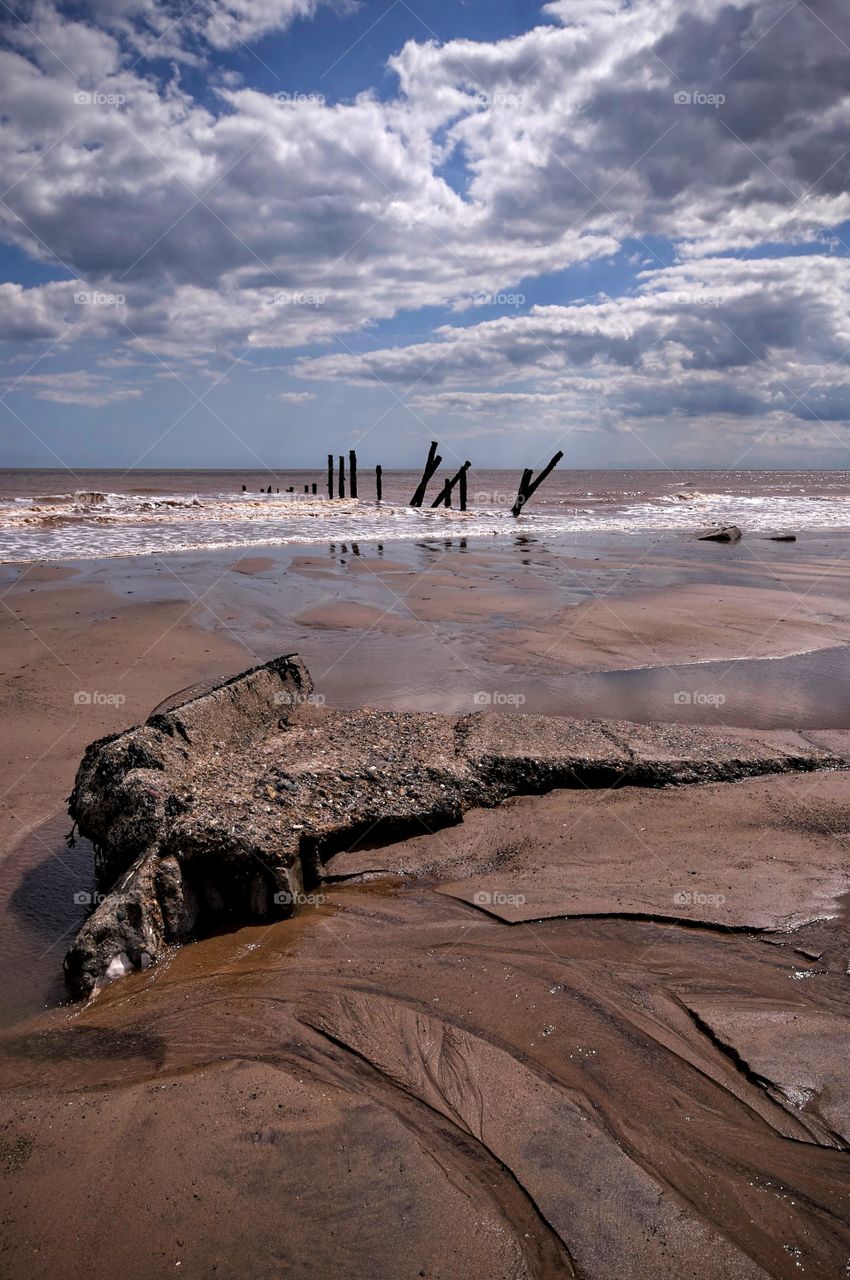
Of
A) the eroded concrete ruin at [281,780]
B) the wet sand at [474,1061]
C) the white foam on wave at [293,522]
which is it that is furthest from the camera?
the white foam on wave at [293,522]

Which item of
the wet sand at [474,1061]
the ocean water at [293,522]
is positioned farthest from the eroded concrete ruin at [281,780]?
the ocean water at [293,522]

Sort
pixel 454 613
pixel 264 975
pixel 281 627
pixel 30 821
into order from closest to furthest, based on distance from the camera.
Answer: pixel 264 975 < pixel 30 821 < pixel 281 627 < pixel 454 613

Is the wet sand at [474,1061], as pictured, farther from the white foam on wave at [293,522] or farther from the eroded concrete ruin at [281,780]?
the white foam on wave at [293,522]

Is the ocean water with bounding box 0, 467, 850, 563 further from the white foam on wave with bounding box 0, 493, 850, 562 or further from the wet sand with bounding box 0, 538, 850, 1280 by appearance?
the wet sand with bounding box 0, 538, 850, 1280

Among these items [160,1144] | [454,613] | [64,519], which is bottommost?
[160,1144]

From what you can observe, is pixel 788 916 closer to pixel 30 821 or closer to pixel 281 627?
pixel 30 821

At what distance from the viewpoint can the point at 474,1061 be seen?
2.65 m

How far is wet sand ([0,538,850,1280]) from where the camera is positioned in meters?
2.05

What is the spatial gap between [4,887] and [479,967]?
2482 mm

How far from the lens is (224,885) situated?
3.53 metres

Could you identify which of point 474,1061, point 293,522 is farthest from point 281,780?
point 293,522

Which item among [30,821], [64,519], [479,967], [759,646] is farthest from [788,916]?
[64,519]

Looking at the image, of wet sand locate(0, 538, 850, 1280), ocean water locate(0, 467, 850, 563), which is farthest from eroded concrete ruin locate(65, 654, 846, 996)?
ocean water locate(0, 467, 850, 563)

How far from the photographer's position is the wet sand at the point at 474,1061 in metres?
2.05
